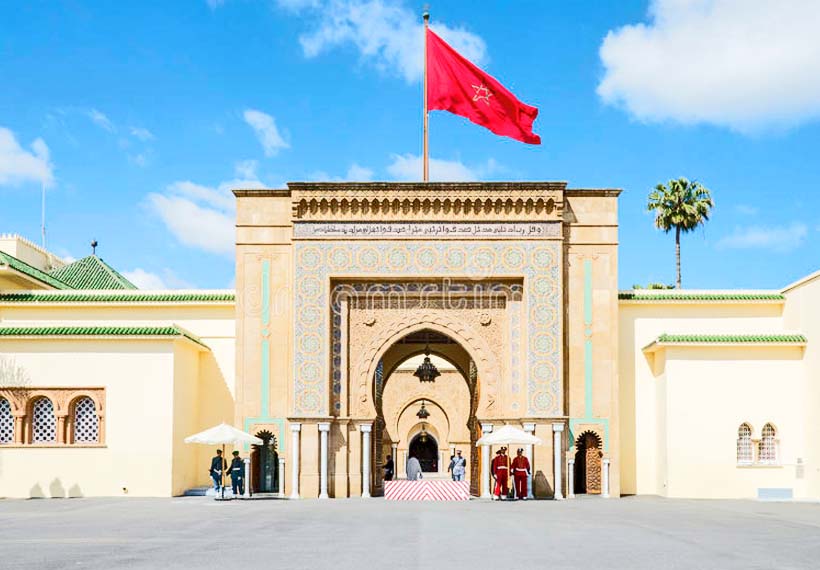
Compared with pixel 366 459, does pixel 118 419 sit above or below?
above

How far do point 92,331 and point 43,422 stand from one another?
214 cm

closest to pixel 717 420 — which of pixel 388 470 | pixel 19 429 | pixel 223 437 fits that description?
pixel 223 437

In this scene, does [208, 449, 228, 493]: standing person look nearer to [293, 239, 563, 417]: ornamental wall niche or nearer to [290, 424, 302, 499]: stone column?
[290, 424, 302, 499]: stone column

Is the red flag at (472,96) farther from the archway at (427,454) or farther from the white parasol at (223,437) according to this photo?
the archway at (427,454)

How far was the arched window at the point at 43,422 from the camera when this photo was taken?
853 inches

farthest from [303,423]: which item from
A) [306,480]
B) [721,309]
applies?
[721,309]

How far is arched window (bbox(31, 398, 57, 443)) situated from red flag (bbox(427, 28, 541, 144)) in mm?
10411

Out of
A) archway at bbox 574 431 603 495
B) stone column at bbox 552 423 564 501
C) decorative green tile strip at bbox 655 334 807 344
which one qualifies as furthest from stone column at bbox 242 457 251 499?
decorative green tile strip at bbox 655 334 807 344

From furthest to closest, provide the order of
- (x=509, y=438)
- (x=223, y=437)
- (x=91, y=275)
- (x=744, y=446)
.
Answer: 1. (x=91, y=275)
2. (x=744, y=446)
3. (x=509, y=438)
4. (x=223, y=437)

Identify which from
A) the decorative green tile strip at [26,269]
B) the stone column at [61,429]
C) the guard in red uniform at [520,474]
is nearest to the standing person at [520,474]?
the guard in red uniform at [520,474]

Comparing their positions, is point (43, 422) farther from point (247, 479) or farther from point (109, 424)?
point (247, 479)

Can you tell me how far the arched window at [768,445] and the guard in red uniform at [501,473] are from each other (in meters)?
5.28

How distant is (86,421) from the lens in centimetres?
2177

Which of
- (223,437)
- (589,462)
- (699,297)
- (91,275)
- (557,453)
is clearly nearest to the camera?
(223,437)
